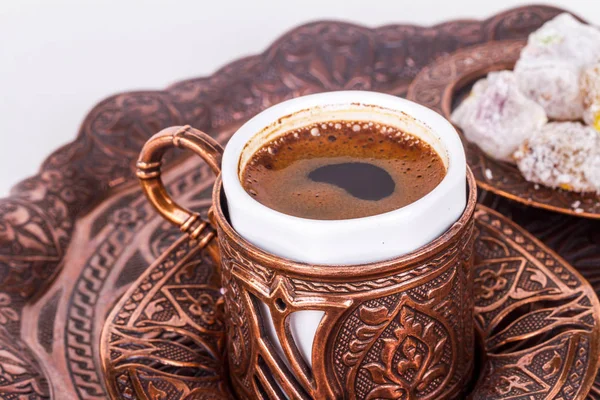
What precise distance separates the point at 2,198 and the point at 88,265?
178mm

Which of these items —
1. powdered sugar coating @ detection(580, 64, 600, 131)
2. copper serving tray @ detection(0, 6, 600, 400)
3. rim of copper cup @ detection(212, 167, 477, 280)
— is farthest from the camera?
powdered sugar coating @ detection(580, 64, 600, 131)

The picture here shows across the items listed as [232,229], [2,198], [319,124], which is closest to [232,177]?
[232,229]

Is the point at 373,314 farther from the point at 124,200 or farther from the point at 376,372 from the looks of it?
the point at 124,200

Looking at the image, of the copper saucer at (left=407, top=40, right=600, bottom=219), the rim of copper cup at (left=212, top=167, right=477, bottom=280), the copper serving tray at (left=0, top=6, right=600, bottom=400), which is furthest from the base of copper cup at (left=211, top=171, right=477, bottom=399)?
the copper saucer at (left=407, top=40, right=600, bottom=219)

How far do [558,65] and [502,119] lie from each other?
147mm

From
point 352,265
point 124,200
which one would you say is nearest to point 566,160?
point 352,265

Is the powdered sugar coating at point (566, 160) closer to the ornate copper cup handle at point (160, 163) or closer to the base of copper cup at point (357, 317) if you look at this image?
the base of copper cup at point (357, 317)

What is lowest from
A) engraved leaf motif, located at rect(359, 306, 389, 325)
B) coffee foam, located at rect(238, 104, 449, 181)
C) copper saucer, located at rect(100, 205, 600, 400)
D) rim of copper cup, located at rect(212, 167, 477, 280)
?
copper saucer, located at rect(100, 205, 600, 400)

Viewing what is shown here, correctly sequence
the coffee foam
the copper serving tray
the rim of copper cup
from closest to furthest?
1. the rim of copper cup
2. the coffee foam
3. the copper serving tray

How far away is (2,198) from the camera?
1.20 meters

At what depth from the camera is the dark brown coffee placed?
79 centimetres

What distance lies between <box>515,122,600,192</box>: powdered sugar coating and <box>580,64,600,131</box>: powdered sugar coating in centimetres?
6

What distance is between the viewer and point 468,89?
143 cm

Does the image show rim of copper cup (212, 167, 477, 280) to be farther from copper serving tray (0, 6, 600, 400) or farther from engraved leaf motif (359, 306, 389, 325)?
copper serving tray (0, 6, 600, 400)
